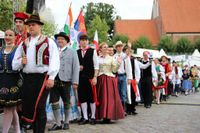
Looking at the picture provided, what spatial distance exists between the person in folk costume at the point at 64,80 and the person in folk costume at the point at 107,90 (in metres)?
1.15

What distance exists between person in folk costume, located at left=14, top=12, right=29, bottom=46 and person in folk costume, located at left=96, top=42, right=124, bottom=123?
7.96 ft

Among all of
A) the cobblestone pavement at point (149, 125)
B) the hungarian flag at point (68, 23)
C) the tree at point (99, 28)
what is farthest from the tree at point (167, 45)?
the hungarian flag at point (68, 23)

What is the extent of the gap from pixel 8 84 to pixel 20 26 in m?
1.28

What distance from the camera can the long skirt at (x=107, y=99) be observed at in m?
9.05

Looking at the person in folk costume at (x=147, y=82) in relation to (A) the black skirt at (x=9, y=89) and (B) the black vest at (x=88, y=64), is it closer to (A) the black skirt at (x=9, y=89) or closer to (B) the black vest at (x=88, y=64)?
(B) the black vest at (x=88, y=64)

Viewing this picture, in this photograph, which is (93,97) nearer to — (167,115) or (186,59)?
(167,115)

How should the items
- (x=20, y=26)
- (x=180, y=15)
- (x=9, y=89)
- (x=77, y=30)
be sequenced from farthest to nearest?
(x=180, y=15), (x=77, y=30), (x=20, y=26), (x=9, y=89)

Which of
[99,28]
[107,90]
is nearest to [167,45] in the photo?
[99,28]

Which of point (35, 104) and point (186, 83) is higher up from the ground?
point (35, 104)

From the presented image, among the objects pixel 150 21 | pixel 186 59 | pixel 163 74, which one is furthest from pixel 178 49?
pixel 163 74

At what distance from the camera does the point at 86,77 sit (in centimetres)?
893

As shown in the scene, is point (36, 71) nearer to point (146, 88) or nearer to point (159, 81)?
point (146, 88)

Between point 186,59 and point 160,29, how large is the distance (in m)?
51.1

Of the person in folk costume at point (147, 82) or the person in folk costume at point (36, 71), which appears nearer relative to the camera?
the person in folk costume at point (36, 71)
